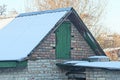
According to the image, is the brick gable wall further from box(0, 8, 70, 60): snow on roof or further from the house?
box(0, 8, 70, 60): snow on roof

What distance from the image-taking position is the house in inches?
565

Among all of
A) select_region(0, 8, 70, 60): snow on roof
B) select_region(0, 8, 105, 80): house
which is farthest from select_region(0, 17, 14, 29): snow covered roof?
select_region(0, 8, 105, 80): house

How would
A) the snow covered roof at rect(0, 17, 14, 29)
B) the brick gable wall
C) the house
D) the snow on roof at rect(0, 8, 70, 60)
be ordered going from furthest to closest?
the snow covered roof at rect(0, 17, 14, 29) < the brick gable wall < the snow on roof at rect(0, 8, 70, 60) < the house

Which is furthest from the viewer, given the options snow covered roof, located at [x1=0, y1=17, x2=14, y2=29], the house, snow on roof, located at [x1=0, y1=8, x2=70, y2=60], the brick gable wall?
snow covered roof, located at [x1=0, y1=17, x2=14, y2=29]

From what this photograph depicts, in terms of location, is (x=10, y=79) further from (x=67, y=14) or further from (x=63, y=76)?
(x=67, y=14)

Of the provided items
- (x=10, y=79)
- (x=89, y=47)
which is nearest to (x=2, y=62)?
(x=10, y=79)

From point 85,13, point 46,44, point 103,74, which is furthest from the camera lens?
point 85,13

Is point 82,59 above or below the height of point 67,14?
below

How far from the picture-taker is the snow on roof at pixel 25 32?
1455cm

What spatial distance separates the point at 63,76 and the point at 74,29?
1.85 meters

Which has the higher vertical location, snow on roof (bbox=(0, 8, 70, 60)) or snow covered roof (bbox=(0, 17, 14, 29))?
snow covered roof (bbox=(0, 17, 14, 29))

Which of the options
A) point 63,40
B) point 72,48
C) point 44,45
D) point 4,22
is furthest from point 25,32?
point 4,22

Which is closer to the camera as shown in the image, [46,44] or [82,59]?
[46,44]

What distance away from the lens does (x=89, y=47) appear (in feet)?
52.8
